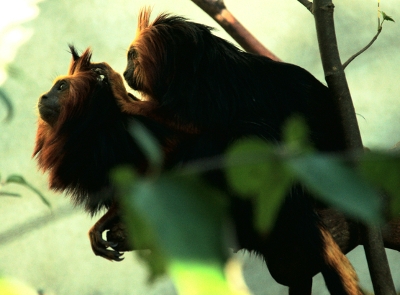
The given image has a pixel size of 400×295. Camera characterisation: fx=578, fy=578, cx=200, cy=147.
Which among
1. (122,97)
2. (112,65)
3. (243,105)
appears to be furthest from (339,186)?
(112,65)

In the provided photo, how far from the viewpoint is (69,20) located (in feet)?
11.8

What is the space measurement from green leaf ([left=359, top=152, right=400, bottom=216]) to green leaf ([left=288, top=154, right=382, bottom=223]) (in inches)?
0.4

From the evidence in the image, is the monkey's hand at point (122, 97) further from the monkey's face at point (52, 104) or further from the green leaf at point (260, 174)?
the green leaf at point (260, 174)

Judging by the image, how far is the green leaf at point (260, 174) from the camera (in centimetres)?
27

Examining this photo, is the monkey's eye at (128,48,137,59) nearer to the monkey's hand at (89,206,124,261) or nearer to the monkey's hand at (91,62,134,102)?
the monkey's hand at (91,62,134,102)

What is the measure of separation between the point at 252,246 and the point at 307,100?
1.54 ft

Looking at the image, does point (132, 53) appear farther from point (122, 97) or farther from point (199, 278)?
point (199, 278)

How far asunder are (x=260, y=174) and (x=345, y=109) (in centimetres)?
117

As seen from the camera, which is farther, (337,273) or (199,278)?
(337,273)

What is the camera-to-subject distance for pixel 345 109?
4.59ft

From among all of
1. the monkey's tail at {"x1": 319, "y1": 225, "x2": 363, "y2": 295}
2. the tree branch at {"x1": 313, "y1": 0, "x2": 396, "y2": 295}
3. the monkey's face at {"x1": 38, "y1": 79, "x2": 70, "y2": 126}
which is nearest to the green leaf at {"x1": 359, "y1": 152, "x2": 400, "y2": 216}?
the tree branch at {"x1": 313, "y1": 0, "x2": 396, "y2": 295}

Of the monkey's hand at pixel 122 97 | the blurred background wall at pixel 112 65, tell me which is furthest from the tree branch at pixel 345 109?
the blurred background wall at pixel 112 65

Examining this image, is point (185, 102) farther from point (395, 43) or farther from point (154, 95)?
point (395, 43)

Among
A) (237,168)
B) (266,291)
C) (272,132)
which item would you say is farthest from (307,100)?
(266,291)
